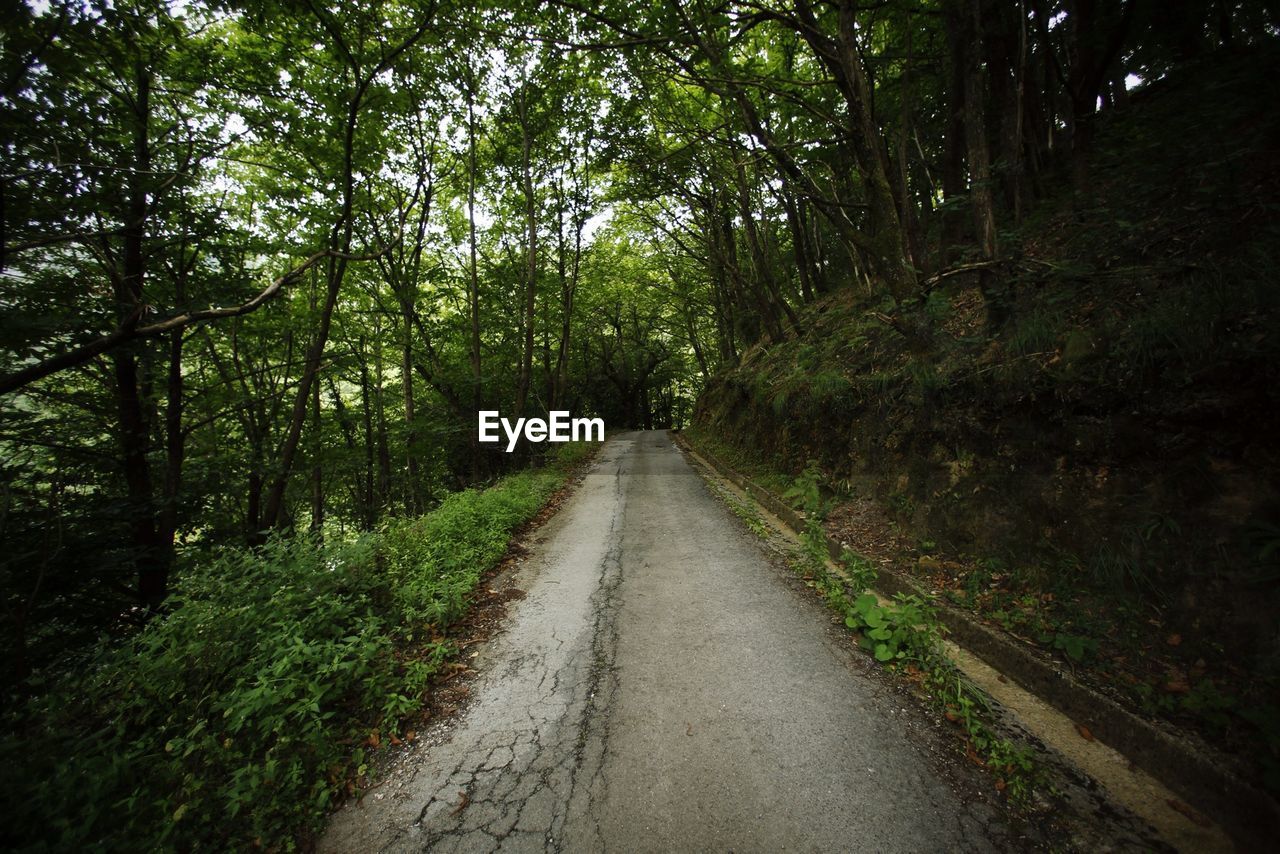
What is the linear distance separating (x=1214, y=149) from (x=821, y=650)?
6.44 metres

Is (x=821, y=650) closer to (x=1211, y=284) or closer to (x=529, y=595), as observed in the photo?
(x=529, y=595)

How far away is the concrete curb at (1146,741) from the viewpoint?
6.32ft

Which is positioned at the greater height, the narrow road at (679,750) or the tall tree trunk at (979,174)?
the tall tree trunk at (979,174)

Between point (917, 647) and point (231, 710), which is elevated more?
point (231, 710)

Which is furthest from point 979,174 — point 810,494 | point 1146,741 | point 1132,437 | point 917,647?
point 1146,741

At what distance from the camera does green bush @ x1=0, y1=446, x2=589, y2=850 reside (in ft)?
6.63

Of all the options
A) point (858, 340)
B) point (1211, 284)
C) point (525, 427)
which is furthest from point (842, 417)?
point (525, 427)

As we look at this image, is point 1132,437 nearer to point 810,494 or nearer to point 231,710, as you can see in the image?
point 810,494

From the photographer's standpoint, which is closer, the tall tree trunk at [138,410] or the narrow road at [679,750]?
the narrow road at [679,750]

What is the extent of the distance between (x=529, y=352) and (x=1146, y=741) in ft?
37.9

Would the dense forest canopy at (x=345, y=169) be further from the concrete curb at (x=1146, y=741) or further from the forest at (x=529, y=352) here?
the concrete curb at (x=1146, y=741)

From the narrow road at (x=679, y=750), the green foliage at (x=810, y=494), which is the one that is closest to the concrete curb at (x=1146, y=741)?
the narrow road at (x=679, y=750)

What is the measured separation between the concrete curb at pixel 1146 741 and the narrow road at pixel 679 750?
2.77ft

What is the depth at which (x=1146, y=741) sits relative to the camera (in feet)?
7.52
